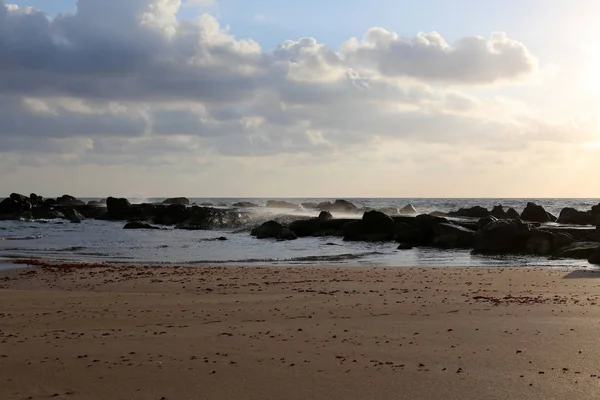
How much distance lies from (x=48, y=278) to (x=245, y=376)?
49.6 feet

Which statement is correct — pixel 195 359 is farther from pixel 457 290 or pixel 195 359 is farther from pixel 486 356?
pixel 457 290

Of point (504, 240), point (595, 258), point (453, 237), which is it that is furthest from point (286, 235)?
point (595, 258)

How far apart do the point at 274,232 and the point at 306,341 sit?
36.4 metres

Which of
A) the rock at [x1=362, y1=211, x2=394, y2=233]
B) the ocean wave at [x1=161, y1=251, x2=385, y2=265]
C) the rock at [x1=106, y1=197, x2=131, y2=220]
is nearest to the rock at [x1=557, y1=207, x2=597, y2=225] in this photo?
the rock at [x1=362, y1=211, x2=394, y2=233]

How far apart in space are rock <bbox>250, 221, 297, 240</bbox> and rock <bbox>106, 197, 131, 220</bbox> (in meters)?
38.9

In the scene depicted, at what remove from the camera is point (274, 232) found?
46156mm

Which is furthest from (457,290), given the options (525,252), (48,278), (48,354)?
(525,252)

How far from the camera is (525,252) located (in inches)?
1273

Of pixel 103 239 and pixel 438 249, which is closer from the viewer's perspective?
pixel 438 249

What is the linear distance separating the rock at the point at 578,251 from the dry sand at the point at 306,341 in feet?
37.2

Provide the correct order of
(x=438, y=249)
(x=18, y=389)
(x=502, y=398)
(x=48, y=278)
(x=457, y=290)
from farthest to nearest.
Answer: (x=438, y=249), (x=48, y=278), (x=457, y=290), (x=18, y=389), (x=502, y=398)

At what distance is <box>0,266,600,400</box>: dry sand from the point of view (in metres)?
7.42

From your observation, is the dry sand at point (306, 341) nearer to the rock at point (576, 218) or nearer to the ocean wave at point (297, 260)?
the ocean wave at point (297, 260)

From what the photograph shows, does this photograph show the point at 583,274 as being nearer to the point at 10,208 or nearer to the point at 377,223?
the point at 377,223
